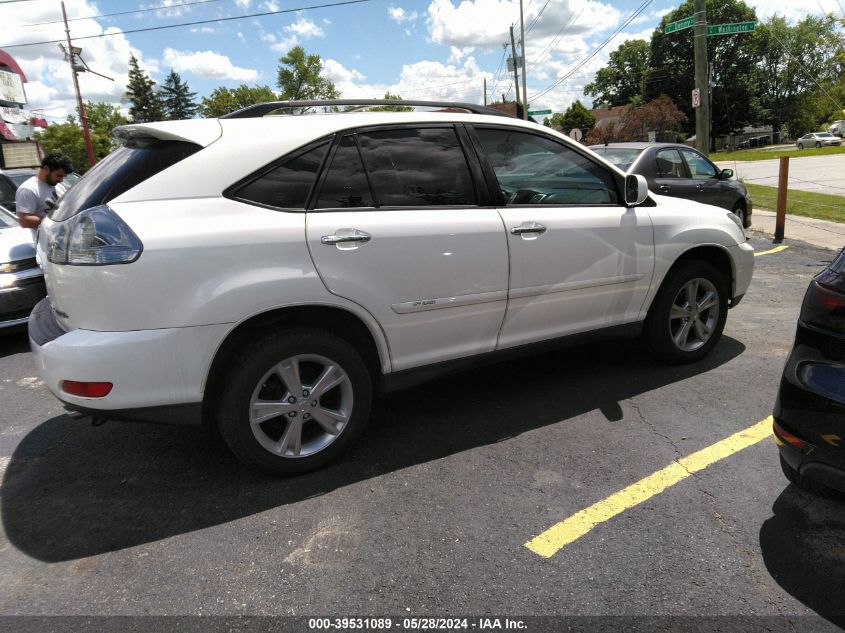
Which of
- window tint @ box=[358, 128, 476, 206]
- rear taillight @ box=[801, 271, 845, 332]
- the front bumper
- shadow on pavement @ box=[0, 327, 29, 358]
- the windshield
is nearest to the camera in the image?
rear taillight @ box=[801, 271, 845, 332]

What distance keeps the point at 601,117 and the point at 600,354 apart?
312 ft

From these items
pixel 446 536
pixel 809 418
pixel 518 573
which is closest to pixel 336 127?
pixel 446 536

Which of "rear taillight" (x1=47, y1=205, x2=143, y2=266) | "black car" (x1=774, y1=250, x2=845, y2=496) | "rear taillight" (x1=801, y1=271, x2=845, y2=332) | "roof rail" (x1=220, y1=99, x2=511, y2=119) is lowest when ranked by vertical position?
"black car" (x1=774, y1=250, x2=845, y2=496)

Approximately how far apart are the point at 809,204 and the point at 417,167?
14.1 m

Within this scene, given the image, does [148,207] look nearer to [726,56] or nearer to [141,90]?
[726,56]

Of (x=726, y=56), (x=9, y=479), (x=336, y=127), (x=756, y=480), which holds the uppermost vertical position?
(x=726, y=56)

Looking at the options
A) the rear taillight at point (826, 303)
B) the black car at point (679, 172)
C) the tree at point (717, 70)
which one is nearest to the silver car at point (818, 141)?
the tree at point (717, 70)

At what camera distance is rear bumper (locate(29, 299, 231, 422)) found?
250 centimetres

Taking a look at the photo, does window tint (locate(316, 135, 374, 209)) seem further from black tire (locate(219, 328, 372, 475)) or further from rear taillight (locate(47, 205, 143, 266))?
rear taillight (locate(47, 205, 143, 266))

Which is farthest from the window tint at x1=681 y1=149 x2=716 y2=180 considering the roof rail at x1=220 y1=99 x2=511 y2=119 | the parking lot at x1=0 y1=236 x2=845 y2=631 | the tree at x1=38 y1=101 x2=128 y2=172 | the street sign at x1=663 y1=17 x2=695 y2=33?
the tree at x1=38 y1=101 x2=128 y2=172

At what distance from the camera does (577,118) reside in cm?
8125

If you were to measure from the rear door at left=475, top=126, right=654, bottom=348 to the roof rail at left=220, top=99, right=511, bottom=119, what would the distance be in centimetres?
21

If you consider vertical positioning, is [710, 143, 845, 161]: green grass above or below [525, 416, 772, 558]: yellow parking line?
below

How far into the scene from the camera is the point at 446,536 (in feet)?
8.30
